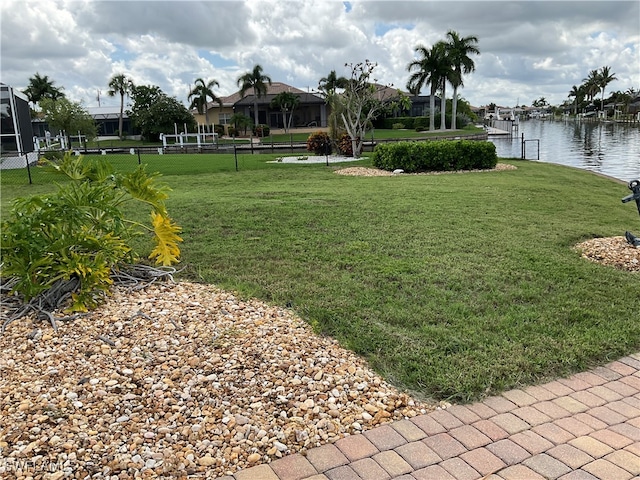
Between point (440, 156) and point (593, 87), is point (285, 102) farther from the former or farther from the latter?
point (593, 87)

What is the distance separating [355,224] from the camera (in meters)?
7.57

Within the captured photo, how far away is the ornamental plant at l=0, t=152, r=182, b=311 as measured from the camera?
13.1 feet

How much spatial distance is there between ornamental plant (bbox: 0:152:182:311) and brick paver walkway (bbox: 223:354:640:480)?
240 centimetres

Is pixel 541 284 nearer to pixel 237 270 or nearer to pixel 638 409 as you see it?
pixel 638 409

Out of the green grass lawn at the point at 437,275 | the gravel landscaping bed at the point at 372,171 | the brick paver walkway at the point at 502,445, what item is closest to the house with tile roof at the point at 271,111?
the gravel landscaping bed at the point at 372,171

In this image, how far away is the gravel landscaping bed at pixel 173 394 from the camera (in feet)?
8.29

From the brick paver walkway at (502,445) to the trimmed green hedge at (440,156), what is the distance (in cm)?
1396

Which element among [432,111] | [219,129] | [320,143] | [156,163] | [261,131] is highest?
[432,111]

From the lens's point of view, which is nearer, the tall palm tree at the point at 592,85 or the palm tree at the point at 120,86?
the palm tree at the point at 120,86

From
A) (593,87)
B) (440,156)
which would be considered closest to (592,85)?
(593,87)

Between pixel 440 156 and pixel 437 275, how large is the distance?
40.1 feet

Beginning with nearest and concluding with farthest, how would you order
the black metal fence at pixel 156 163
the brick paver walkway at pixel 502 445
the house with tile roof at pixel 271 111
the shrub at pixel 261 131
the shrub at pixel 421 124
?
the brick paver walkway at pixel 502 445
the black metal fence at pixel 156 163
the shrub at pixel 261 131
the house with tile roof at pixel 271 111
the shrub at pixel 421 124

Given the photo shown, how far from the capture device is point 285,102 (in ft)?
161

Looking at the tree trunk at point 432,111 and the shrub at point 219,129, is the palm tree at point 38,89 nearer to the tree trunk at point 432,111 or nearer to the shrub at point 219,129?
the shrub at point 219,129
